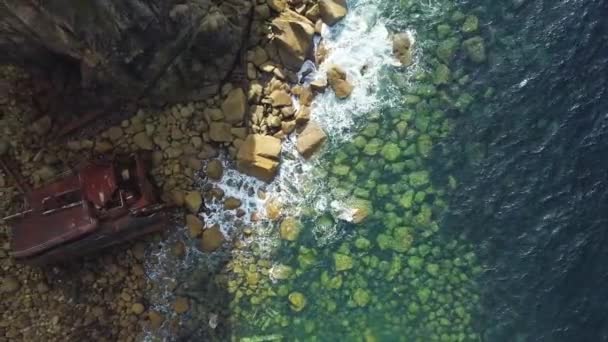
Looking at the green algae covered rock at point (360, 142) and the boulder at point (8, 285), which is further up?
the green algae covered rock at point (360, 142)

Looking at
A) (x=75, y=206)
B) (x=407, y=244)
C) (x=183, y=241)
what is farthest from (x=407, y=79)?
(x=75, y=206)

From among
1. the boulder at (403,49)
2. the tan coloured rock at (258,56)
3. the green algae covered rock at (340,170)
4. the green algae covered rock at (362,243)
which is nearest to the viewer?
the green algae covered rock at (362,243)

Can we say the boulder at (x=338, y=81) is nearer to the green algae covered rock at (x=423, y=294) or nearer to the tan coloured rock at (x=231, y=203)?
the tan coloured rock at (x=231, y=203)

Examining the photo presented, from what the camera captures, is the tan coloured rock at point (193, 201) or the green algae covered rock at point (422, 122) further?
the green algae covered rock at point (422, 122)

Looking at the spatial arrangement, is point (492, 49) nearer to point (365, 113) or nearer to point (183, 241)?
point (365, 113)

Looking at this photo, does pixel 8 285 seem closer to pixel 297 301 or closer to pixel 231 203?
pixel 231 203

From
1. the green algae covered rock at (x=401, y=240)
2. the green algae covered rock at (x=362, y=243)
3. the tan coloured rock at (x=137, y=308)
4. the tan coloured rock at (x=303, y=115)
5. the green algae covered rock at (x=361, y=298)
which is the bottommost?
the tan coloured rock at (x=137, y=308)

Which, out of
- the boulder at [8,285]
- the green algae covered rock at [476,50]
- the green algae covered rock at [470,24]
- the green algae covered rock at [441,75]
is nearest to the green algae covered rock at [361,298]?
the green algae covered rock at [441,75]
